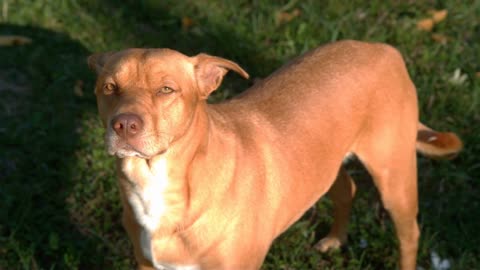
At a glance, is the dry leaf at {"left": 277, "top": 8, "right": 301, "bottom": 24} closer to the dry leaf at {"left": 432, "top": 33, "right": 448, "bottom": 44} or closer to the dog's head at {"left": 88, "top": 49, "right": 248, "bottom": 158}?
the dry leaf at {"left": 432, "top": 33, "right": 448, "bottom": 44}

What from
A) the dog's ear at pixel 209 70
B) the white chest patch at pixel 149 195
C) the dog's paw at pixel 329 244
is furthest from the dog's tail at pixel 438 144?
the white chest patch at pixel 149 195

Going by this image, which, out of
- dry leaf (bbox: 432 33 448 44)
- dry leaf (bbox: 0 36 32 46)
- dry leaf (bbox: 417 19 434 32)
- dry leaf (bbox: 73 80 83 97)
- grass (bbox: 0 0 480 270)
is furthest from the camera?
dry leaf (bbox: 417 19 434 32)

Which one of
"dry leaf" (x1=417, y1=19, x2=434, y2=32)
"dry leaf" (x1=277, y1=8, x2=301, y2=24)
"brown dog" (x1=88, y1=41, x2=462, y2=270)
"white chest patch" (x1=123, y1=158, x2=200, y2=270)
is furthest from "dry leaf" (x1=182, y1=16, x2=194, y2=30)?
"white chest patch" (x1=123, y1=158, x2=200, y2=270)

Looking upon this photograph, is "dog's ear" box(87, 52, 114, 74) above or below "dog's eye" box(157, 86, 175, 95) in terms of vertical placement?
above

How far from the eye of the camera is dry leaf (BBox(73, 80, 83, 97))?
590 cm

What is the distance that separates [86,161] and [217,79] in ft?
6.77

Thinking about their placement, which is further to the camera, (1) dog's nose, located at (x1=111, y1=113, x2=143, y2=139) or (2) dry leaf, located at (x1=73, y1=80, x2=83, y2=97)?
(2) dry leaf, located at (x1=73, y1=80, x2=83, y2=97)

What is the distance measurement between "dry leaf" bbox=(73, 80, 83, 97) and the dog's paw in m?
2.33

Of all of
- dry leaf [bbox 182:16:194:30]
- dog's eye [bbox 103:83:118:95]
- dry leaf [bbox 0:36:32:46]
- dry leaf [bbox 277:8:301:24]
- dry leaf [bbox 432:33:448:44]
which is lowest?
dry leaf [bbox 432:33:448:44]

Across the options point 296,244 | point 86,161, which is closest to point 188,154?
point 296,244

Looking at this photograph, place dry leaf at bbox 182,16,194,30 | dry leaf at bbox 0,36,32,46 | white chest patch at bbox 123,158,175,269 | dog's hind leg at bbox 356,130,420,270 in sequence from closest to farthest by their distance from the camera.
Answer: white chest patch at bbox 123,158,175,269
dog's hind leg at bbox 356,130,420,270
dry leaf at bbox 0,36,32,46
dry leaf at bbox 182,16,194,30

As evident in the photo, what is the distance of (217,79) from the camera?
3600 mm

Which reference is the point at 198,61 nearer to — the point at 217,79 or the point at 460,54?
the point at 217,79

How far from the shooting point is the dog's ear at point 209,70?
3.51m
